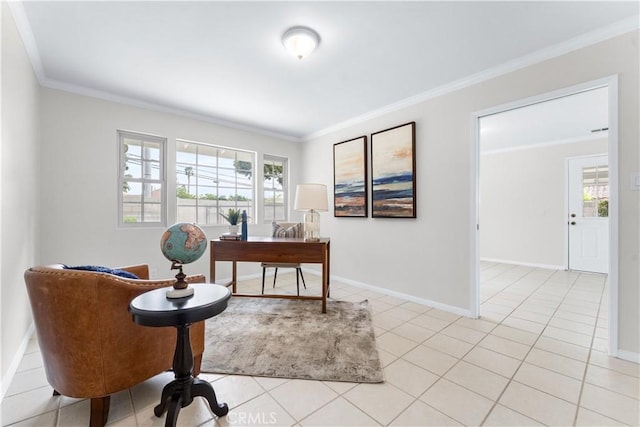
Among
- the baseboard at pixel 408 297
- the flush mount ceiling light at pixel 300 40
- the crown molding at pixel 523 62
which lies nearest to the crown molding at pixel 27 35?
the flush mount ceiling light at pixel 300 40

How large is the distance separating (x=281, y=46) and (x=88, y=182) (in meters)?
2.62

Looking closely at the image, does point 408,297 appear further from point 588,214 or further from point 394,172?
point 588,214

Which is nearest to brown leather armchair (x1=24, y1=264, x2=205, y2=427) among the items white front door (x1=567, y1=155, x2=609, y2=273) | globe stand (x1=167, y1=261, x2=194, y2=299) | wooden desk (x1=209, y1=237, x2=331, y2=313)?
globe stand (x1=167, y1=261, x2=194, y2=299)

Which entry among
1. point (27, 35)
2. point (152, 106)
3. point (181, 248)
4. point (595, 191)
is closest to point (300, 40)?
point (181, 248)

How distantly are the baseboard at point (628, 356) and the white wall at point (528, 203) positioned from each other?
148 inches

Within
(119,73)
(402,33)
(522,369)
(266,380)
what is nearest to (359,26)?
(402,33)

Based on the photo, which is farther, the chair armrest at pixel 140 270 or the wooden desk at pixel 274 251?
the wooden desk at pixel 274 251

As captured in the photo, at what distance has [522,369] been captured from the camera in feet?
6.19

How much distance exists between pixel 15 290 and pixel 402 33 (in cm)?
345

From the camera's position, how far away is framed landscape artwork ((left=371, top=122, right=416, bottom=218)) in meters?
3.29

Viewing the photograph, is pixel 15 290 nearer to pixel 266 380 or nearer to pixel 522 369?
pixel 266 380

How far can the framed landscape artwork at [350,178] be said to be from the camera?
12.7 feet

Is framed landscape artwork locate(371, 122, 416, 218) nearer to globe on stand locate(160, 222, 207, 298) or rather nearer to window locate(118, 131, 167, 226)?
globe on stand locate(160, 222, 207, 298)

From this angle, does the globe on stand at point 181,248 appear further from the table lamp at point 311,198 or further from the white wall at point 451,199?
the white wall at point 451,199
